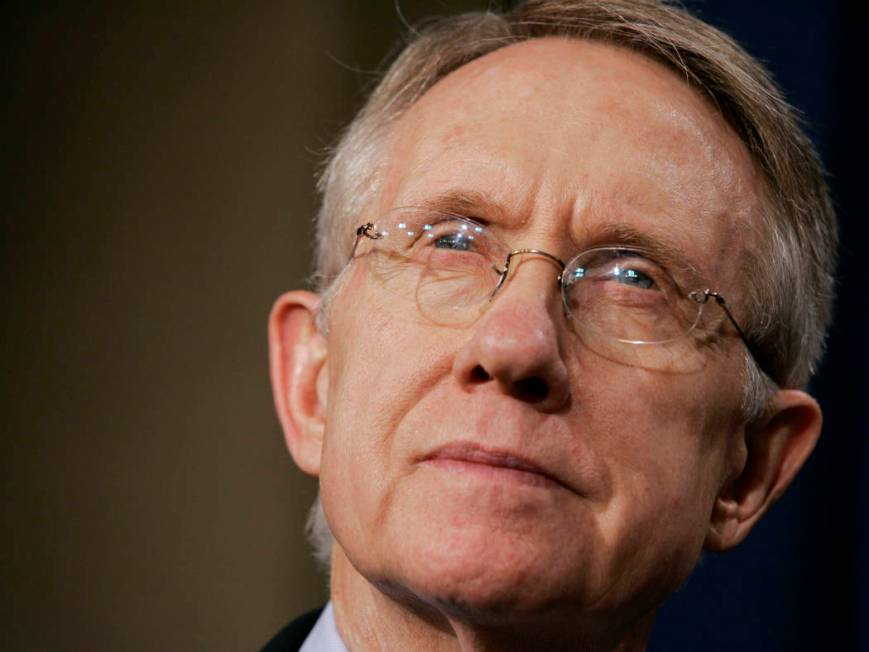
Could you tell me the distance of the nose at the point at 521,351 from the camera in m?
1.57

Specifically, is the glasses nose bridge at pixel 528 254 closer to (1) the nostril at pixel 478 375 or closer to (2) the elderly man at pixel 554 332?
(2) the elderly man at pixel 554 332

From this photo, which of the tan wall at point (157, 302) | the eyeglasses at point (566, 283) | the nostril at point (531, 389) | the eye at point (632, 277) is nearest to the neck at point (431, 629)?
the nostril at point (531, 389)

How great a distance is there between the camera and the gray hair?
2.01 meters

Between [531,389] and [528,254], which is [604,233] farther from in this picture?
[531,389]

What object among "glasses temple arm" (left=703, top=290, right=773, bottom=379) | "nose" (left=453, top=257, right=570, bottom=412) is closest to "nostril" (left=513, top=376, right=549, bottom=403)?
"nose" (left=453, top=257, right=570, bottom=412)

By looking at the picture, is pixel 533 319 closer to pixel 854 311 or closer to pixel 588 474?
pixel 588 474

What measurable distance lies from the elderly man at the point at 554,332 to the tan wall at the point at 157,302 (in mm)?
670

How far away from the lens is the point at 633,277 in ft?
5.94

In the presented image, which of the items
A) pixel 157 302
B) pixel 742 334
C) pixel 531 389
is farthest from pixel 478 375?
pixel 157 302

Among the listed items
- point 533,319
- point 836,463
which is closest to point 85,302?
point 533,319

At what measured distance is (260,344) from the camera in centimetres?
291

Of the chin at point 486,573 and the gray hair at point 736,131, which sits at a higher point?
the gray hair at point 736,131

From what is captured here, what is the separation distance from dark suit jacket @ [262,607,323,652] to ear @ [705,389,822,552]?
79 cm

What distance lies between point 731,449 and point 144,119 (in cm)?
166
